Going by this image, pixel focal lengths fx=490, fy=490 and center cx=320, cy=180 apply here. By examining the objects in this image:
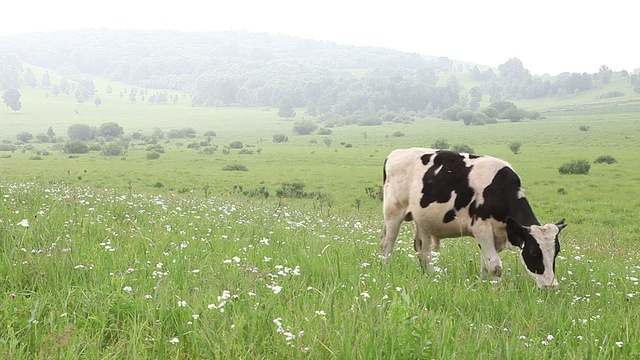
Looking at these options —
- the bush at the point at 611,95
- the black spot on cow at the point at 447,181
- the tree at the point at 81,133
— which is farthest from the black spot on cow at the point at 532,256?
the bush at the point at 611,95

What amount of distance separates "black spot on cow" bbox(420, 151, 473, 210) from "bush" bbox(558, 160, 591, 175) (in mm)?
38262

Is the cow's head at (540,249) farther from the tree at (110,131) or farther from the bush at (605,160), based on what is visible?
the tree at (110,131)

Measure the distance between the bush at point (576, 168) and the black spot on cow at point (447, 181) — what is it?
1506 inches

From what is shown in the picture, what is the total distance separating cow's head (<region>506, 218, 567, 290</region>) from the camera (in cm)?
669

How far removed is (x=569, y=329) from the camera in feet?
15.7

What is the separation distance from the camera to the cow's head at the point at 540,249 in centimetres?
669

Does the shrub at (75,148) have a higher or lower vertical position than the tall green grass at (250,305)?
lower

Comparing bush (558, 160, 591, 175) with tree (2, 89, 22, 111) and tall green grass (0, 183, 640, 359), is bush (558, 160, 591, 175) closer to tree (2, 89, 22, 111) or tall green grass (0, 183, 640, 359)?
tall green grass (0, 183, 640, 359)

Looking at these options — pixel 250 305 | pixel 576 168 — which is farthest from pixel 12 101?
pixel 250 305

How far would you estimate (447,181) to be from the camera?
8.35m

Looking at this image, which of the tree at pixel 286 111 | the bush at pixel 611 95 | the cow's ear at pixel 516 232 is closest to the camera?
the cow's ear at pixel 516 232

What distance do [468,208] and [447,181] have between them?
0.61m

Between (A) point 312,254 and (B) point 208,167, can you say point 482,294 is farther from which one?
(B) point 208,167

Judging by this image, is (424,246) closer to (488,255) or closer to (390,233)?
(390,233)
